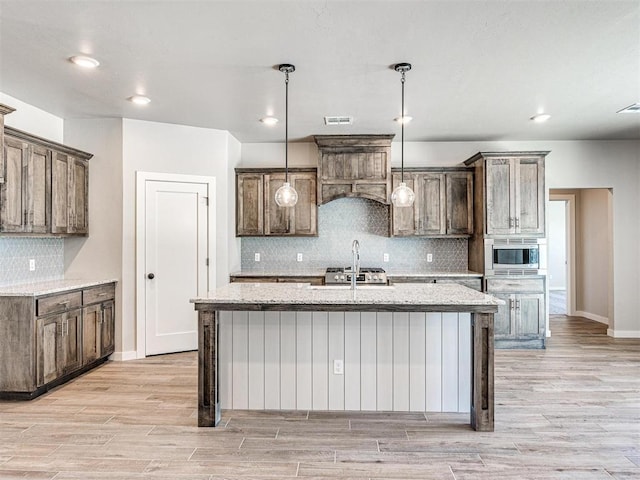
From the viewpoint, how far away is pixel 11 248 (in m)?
4.13

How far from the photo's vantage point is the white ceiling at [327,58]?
8.52ft

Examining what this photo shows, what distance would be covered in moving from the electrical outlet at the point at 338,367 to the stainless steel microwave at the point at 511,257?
9.45 feet

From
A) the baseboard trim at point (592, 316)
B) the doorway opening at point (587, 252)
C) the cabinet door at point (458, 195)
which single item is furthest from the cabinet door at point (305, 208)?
the baseboard trim at point (592, 316)

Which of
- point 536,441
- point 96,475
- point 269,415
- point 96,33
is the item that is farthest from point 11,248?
point 536,441

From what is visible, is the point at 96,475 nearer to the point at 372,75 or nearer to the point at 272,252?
the point at 372,75

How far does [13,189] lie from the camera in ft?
12.4

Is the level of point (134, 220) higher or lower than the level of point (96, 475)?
higher

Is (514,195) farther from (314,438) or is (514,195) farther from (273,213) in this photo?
(314,438)

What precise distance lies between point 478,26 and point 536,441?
2.75m

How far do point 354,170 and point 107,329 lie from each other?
349 centimetres

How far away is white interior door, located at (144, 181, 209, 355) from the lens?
4918mm

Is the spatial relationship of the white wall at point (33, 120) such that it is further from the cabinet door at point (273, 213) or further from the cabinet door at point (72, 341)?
the cabinet door at point (273, 213)

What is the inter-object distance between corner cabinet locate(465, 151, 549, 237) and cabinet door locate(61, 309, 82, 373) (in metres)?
4.68

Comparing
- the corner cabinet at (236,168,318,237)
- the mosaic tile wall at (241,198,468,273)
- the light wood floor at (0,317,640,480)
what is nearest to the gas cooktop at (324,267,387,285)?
the mosaic tile wall at (241,198,468,273)
